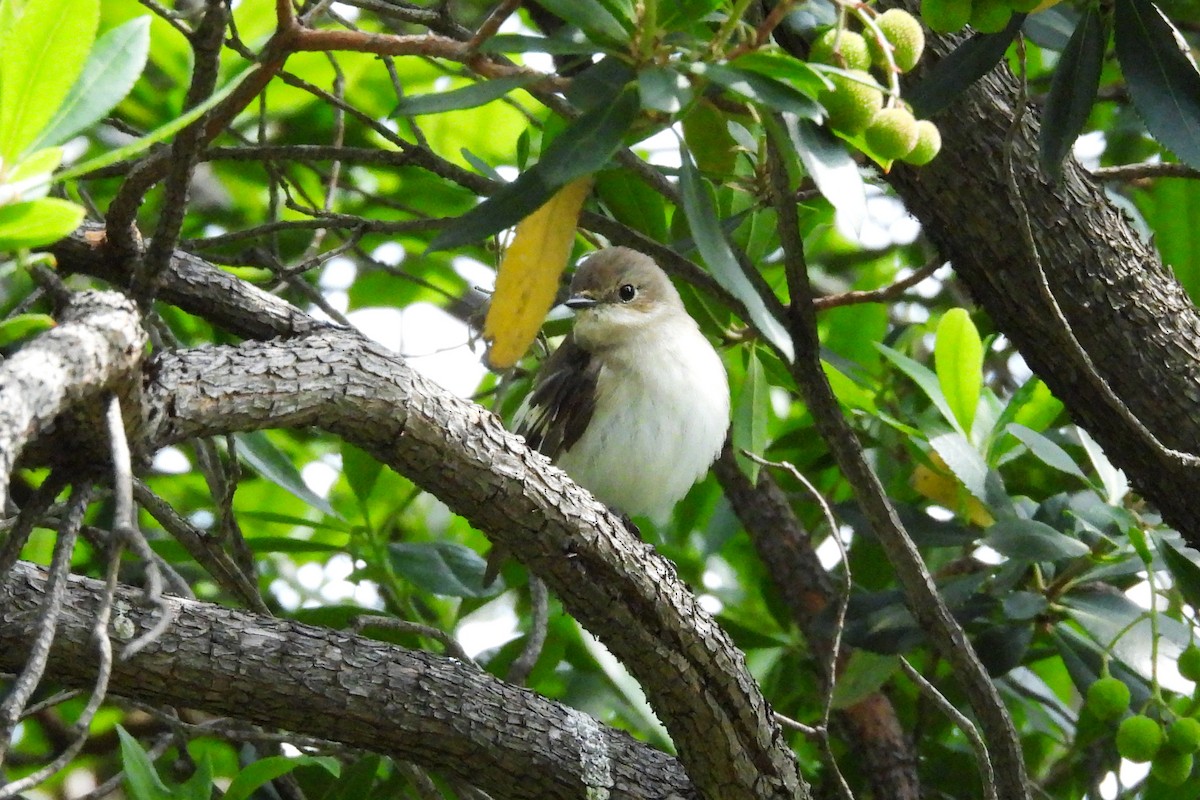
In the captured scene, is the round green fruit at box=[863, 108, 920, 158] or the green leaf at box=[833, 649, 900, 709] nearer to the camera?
the round green fruit at box=[863, 108, 920, 158]

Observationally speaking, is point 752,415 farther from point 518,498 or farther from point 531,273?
point 518,498

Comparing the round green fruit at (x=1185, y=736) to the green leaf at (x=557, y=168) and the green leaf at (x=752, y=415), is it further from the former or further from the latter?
the green leaf at (x=557, y=168)

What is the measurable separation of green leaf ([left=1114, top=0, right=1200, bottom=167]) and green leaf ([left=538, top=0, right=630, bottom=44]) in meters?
1.37

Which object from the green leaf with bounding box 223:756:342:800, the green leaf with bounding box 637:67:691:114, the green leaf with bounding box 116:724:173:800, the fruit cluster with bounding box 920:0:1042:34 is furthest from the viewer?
the green leaf with bounding box 223:756:342:800

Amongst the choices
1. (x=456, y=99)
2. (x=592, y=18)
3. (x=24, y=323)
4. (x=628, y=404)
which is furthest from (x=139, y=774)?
(x=628, y=404)

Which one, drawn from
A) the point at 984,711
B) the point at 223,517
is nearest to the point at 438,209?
the point at 223,517

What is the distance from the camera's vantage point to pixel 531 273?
3.28 metres

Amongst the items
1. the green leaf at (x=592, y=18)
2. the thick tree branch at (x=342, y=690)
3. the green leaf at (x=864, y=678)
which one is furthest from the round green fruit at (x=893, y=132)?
the green leaf at (x=864, y=678)

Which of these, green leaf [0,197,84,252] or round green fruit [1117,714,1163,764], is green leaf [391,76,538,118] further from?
round green fruit [1117,714,1163,764]

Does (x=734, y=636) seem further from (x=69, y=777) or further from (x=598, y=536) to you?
(x=69, y=777)

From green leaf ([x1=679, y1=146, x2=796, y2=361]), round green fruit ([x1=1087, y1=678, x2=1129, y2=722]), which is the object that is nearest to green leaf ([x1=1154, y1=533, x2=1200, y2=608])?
round green fruit ([x1=1087, y1=678, x2=1129, y2=722])

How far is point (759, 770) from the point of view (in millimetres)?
3322

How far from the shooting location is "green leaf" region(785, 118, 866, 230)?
92.6 inches

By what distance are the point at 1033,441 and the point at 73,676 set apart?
2730mm
